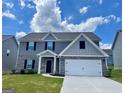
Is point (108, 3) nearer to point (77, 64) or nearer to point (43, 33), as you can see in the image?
point (77, 64)

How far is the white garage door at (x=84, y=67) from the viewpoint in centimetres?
1853

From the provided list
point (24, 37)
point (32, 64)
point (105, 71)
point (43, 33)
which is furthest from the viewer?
point (43, 33)

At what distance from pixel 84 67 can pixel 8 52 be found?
41.9 feet

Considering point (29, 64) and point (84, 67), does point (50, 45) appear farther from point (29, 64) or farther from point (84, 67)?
point (84, 67)

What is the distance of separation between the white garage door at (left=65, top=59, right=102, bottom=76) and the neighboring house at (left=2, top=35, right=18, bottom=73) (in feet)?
33.2

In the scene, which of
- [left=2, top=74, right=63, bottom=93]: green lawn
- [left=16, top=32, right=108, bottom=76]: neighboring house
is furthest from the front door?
[left=2, top=74, right=63, bottom=93]: green lawn

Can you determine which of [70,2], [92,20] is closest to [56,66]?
[92,20]

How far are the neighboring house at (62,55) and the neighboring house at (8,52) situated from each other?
272cm

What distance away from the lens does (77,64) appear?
62.0 ft

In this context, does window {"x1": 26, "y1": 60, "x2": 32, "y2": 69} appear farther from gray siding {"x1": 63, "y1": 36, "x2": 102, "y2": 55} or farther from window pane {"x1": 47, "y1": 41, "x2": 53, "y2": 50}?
gray siding {"x1": 63, "y1": 36, "x2": 102, "y2": 55}

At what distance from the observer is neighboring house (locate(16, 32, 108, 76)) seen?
18.8m

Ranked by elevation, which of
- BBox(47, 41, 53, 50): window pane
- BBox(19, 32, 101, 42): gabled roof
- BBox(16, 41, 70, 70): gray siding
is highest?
BBox(19, 32, 101, 42): gabled roof

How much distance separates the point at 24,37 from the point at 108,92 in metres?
17.9

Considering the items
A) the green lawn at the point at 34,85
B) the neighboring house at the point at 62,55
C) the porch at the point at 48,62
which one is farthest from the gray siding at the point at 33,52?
the green lawn at the point at 34,85
